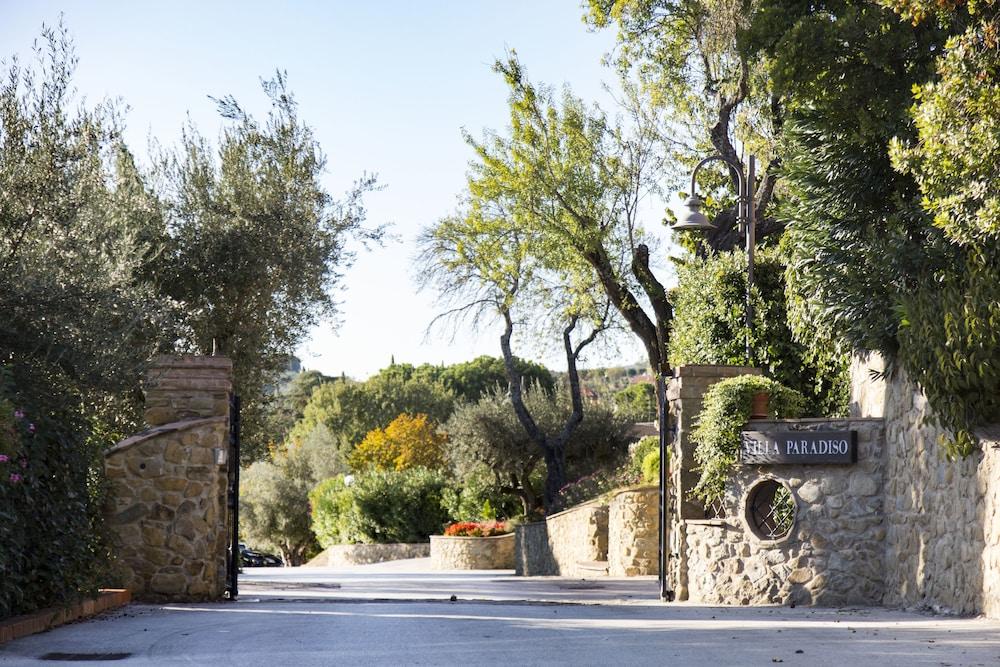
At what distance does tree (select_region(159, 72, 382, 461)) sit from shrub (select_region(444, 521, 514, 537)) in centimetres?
1427

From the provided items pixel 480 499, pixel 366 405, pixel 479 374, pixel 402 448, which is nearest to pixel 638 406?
pixel 480 499

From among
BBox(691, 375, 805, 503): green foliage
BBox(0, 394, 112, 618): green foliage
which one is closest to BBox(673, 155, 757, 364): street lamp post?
BBox(691, 375, 805, 503): green foliage

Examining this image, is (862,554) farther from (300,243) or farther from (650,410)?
(650,410)

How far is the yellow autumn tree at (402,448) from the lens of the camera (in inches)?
1855

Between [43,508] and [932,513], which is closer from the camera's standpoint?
[43,508]

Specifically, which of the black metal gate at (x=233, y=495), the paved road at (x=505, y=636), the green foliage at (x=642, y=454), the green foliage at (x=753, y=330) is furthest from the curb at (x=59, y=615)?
the green foliage at (x=642, y=454)

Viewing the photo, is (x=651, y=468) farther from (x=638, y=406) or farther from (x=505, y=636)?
(x=638, y=406)

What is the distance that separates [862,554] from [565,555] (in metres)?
13.0

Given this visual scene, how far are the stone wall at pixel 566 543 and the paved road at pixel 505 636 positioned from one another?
9.80 metres

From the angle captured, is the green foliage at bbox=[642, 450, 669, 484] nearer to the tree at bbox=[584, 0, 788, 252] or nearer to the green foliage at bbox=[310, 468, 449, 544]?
the tree at bbox=[584, 0, 788, 252]

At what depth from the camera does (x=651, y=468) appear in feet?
70.0

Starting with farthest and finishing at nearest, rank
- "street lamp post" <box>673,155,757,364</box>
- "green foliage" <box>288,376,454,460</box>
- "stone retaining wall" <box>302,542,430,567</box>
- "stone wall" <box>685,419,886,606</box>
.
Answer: "green foliage" <box>288,376,454,460</box> → "stone retaining wall" <box>302,542,430,567</box> → "street lamp post" <box>673,155,757,364</box> → "stone wall" <box>685,419,886,606</box>

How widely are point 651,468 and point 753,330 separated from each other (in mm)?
4439

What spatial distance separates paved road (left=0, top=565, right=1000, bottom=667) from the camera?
779 cm
